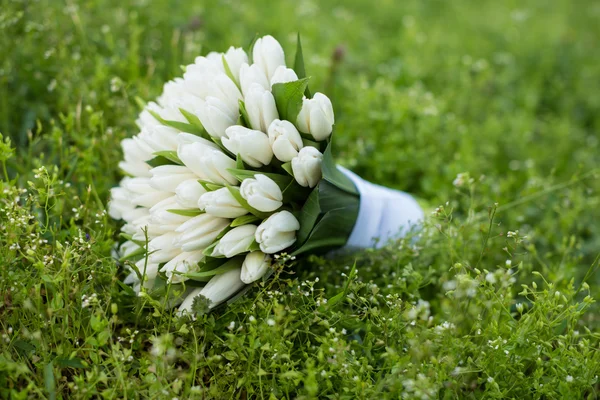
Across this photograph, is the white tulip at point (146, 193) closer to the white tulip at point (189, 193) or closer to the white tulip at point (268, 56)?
the white tulip at point (189, 193)

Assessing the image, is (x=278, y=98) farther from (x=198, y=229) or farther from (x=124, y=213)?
(x=124, y=213)

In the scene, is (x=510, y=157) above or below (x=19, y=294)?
below

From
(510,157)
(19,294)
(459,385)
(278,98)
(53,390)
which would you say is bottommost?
(510,157)

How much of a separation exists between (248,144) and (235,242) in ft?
0.76

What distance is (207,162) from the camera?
1.33 metres

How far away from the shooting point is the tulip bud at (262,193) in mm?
1295

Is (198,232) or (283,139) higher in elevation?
(283,139)

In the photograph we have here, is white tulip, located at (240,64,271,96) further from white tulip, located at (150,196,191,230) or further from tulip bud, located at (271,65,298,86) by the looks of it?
white tulip, located at (150,196,191,230)

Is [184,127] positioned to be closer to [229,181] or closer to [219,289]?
[229,181]

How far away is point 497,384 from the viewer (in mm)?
1233

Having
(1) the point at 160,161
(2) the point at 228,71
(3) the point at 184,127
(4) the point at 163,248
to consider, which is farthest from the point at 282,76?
(4) the point at 163,248

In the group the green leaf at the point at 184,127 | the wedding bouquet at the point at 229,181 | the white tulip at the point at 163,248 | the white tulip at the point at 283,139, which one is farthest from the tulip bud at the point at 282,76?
the white tulip at the point at 163,248

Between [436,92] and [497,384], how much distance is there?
2.15m

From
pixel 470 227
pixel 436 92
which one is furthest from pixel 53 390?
pixel 436 92
